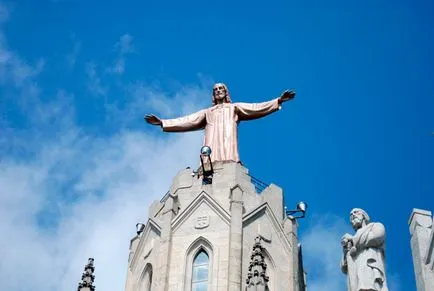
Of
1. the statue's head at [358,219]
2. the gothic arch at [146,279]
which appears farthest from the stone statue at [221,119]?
the statue's head at [358,219]

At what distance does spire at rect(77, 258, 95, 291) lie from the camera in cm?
2552

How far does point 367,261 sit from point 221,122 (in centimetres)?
1845

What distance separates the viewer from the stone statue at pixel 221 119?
1310 inches

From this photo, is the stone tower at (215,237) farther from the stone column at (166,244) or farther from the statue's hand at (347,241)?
the statue's hand at (347,241)

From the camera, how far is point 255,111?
34.6 metres

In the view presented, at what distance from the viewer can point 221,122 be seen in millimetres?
34031

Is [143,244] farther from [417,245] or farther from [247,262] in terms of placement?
[417,245]

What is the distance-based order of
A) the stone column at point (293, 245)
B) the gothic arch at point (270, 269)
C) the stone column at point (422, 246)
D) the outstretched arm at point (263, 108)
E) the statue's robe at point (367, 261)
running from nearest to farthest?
the statue's robe at point (367, 261), the stone column at point (422, 246), the gothic arch at point (270, 269), the stone column at point (293, 245), the outstretched arm at point (263, 108)

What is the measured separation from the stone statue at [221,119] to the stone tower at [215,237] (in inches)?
44.7

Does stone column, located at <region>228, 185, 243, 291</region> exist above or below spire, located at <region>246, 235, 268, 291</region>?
above

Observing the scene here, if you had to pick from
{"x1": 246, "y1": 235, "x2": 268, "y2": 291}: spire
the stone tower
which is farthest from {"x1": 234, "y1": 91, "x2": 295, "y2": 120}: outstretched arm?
{"x1": 246, "y1": 235, "x2": 268, "y2": 291}: spire

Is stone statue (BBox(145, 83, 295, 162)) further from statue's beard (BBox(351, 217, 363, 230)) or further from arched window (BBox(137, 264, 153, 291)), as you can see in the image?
statue's beard (BBox(351, 217, 363, 230))

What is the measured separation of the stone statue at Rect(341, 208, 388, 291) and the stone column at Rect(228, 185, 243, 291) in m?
11.8

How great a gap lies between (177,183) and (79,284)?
7270 millimetres
